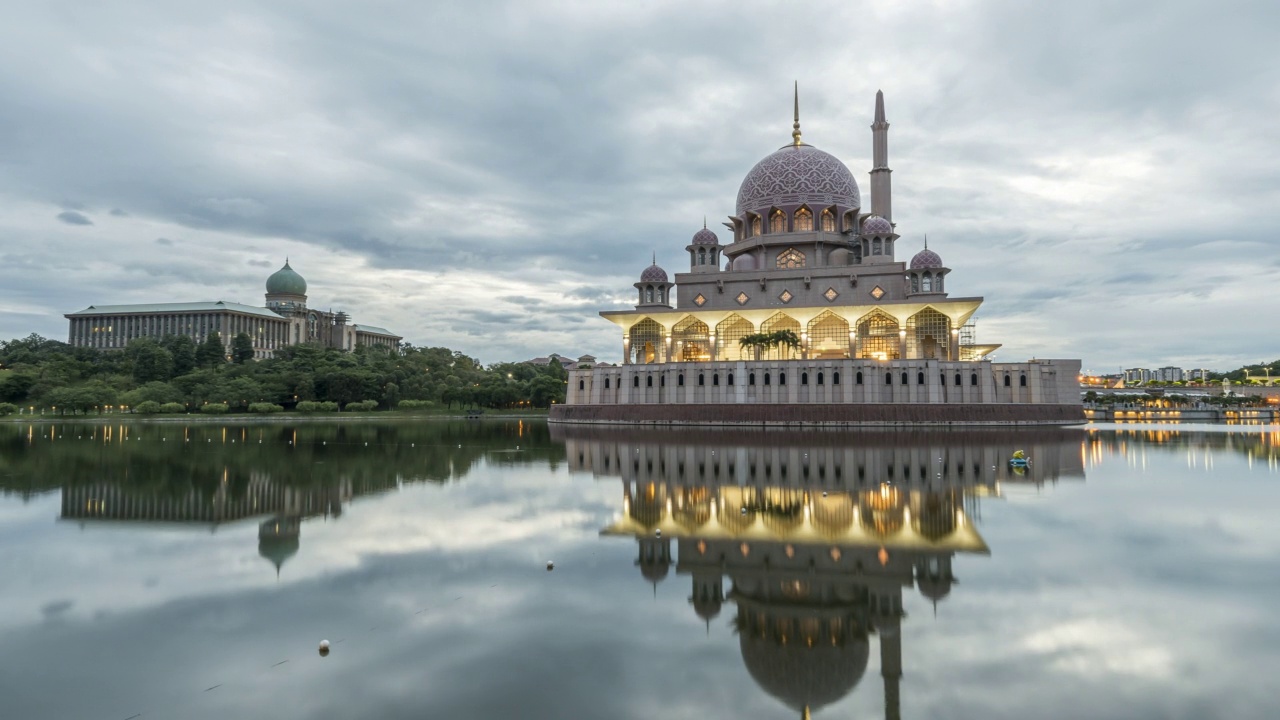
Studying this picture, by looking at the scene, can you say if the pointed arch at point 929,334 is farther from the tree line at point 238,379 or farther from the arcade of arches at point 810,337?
the tree line at point 238,379

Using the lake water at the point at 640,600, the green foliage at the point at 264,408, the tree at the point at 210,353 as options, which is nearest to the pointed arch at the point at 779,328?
the lake water at the point at 640,600

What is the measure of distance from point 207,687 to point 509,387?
80834 mm

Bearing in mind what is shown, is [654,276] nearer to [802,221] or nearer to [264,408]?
[802,221]

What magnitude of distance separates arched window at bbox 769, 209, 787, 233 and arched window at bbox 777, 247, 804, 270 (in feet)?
6.65

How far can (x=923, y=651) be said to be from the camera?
7.59 m

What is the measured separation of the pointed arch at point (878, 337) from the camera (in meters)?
61.8

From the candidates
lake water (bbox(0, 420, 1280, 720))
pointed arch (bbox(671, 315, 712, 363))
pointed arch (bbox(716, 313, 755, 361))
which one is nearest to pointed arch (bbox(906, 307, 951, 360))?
pointed arch (bbox(716, 313, 755, 361))

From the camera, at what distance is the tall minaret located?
225 ft

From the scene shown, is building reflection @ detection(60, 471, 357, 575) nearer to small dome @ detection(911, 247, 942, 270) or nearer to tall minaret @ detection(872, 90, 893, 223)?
small dome @ detection(911, 247, 942, 270)

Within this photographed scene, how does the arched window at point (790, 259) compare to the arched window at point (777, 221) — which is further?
the arched window at point (777, 221)

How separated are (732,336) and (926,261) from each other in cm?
1638

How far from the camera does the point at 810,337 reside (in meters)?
63.5

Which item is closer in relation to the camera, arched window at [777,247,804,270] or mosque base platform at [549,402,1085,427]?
mosque base platform at [549,402,1085,427]

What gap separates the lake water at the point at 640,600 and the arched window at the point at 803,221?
4937cm
